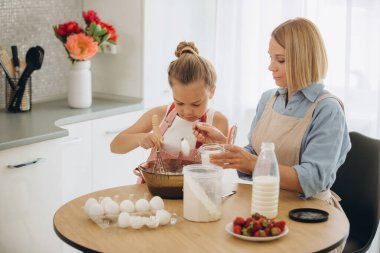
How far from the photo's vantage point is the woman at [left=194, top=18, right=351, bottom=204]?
88.1 inches

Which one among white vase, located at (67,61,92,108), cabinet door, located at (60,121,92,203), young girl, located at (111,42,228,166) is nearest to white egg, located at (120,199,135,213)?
young girl, located at (111,42,228,166)

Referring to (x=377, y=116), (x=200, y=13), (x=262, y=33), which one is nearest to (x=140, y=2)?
(x=200, y=13)

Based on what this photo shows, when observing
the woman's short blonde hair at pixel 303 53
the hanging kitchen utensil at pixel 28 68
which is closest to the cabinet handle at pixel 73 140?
the hanging kitchen utensil at pixel 28 68

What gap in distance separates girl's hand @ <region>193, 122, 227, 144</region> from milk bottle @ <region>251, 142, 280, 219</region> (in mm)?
399

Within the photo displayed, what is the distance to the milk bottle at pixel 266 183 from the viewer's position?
2.01 m

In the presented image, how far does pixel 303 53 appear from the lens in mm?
2340

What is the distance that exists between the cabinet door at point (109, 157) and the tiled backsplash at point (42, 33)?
0.49 metres

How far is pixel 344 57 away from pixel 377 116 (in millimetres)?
351

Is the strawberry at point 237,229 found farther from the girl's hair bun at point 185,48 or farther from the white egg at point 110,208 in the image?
the girl's hair bun at point 185,48

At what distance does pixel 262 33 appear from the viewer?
3760 mm

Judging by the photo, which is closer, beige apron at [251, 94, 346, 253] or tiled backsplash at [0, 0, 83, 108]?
beige apron at [251, 94, 346, 253]

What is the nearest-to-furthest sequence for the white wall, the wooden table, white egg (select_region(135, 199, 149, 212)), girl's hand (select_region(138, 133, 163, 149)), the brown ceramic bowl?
the wooden table → white egg (select_region(135, 199, 149, 212)) → the brown ceramic bowl → girl's hand (select_region(138, 133, 163, 149)) → the white wall

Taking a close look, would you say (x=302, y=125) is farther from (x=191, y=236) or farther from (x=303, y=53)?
(x=191, y=236)

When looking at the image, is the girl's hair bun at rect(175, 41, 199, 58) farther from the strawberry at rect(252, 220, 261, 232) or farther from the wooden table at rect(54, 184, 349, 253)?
the strawberry at rect(252, 220, 261, 232)
